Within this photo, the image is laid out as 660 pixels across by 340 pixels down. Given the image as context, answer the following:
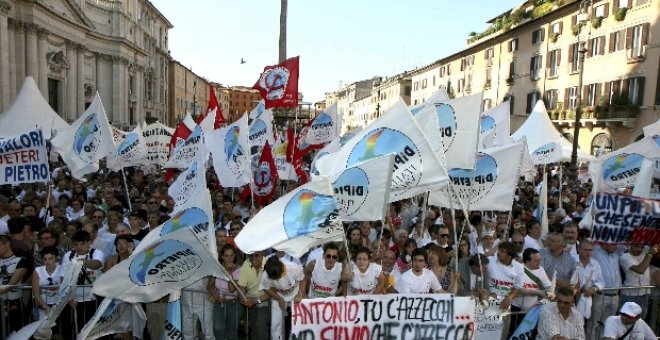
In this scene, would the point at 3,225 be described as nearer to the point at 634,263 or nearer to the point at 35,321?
the point at 35,321

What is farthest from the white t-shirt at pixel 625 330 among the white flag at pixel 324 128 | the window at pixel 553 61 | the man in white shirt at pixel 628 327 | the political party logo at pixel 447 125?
the window at pixel 553 61

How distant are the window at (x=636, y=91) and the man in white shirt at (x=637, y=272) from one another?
88.8 ft

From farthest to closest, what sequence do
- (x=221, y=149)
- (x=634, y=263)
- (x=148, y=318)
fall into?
(x=221, y=149) < (x=634, y=263) < (x=148, y=318)

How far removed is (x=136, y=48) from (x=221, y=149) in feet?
171

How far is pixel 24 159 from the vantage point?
9.20 metres

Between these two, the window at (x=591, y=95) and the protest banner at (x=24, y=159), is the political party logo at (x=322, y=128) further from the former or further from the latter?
the window at (x=591, y=95)

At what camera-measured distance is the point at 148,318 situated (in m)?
6.46

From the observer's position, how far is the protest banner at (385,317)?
17.5 ft

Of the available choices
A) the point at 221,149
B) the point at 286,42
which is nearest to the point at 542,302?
the point at 221,149

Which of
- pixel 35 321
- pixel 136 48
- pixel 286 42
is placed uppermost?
pixel 136 48

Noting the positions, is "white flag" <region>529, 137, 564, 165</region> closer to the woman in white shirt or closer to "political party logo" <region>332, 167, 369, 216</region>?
the woman in white shirt

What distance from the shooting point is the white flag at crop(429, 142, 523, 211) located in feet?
26.6

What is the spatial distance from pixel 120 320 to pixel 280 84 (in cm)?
1013

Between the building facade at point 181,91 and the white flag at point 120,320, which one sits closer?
the white flag at point 120,320
